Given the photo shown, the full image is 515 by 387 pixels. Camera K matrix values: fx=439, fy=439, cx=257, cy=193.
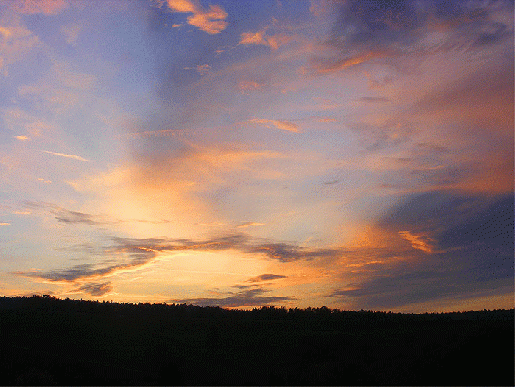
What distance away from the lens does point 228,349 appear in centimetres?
4944

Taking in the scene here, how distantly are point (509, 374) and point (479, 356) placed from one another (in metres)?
3.51

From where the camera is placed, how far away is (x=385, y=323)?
213 ft

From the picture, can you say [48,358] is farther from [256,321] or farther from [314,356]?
[256,321]

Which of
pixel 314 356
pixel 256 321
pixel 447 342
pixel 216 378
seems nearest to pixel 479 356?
pixel 447 342

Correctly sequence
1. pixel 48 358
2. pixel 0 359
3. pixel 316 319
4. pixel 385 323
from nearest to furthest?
pixel 0 359, pixel 48 358, pixel 385 323, pixel 316 319

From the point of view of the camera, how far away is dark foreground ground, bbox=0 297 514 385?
3042cm

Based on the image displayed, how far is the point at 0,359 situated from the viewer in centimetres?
3288

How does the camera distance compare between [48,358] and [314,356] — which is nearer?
[48,358]

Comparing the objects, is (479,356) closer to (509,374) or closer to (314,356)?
(509,374)

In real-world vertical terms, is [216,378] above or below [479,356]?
below

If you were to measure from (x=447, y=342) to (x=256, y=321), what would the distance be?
35.8m

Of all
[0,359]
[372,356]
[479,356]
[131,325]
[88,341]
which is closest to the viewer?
[479,356]

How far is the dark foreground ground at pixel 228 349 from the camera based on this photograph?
3042 cm

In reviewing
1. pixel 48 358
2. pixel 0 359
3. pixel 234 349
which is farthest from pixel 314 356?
pixel 0 359
